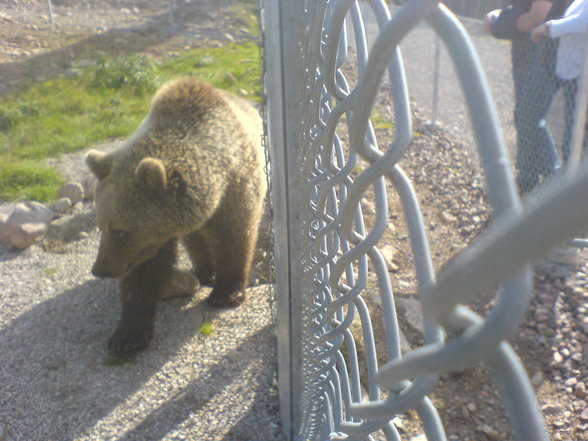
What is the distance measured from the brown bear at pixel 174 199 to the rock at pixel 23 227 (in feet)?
3.57

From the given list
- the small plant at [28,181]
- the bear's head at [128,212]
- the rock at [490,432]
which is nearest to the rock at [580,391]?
the rock at [490,432]

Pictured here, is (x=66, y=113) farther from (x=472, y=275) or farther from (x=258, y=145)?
(x=472, y=275)

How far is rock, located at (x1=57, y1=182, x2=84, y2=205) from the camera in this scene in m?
4.47

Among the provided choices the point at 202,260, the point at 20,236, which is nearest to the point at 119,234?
the point at 202,260

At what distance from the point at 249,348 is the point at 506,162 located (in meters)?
2.70

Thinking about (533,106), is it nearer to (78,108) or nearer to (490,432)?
(490,432)

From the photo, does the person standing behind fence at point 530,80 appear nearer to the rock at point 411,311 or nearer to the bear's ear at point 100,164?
the rock at point 411,311

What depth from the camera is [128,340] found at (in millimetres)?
2947

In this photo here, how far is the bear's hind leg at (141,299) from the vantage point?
2961 mm

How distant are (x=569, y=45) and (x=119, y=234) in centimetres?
286

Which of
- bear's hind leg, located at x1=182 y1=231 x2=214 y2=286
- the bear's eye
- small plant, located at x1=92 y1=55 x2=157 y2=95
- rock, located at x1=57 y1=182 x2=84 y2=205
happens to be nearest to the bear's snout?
the bear's eye

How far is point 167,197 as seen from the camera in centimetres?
287

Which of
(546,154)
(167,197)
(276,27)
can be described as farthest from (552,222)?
(546,154)

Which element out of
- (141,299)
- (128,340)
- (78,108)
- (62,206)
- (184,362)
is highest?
(78,108)
